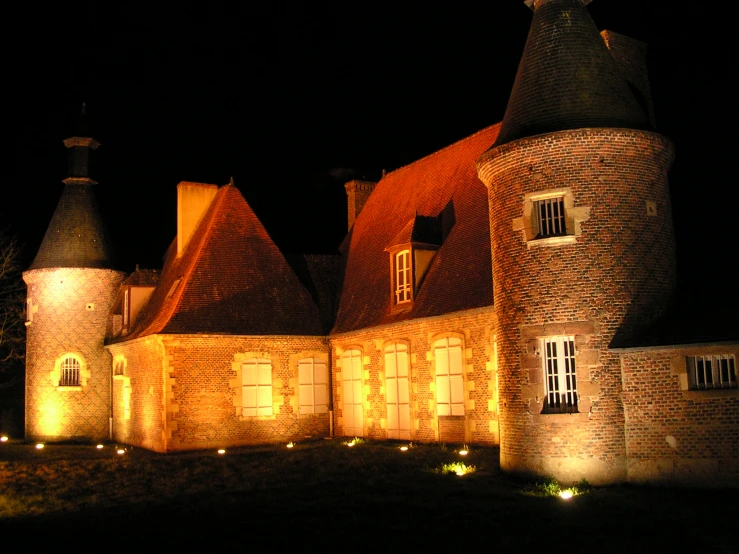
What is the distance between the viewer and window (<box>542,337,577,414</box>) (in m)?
14.2

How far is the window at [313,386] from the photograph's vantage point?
24.6 metres

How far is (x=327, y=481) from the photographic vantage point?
1523 centimetres

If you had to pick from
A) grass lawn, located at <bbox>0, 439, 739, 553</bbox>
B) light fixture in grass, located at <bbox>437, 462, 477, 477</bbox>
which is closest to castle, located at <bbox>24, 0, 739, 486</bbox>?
light fixture in grass, located at <bbox>437, 462, 477, 477</bbox>

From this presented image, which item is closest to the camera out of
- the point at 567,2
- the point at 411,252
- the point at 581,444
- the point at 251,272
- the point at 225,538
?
the point at 225,538

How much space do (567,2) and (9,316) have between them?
29775 mm

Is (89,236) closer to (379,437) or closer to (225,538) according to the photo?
(379,437)

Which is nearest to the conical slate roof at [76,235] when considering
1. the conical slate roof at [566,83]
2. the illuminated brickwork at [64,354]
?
the illuminated brickwork at [64,354]

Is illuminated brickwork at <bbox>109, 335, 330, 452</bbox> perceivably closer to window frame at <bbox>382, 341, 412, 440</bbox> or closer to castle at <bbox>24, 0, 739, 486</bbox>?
castle at <bbox>24, 0, 739, 486</bbox>

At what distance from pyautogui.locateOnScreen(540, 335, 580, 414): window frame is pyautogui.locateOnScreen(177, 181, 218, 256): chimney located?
54.7ft

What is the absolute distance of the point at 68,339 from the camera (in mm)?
30094

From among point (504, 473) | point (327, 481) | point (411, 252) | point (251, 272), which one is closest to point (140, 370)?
point (251, 272)

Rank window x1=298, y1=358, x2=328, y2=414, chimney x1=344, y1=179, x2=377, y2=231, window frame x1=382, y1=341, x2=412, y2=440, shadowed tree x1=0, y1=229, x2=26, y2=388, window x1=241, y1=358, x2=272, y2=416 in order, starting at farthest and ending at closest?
shadowed tree x1=0, y1=229, x2=26, y2=388 → chimney x1=344, y1=179, x2=377, y2=231 → window x1=298, y1=358, x2=328, y2=414 → window x1=241, y1=358, x2=272, y2=416 → window frame x1=382, y1=341, x2=412, y2=440

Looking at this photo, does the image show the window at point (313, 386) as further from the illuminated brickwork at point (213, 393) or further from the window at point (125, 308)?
the window at point (125, 308)

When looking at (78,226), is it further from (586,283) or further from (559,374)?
(586,283)
